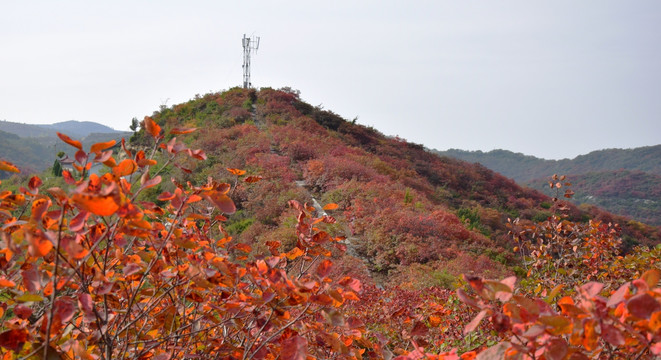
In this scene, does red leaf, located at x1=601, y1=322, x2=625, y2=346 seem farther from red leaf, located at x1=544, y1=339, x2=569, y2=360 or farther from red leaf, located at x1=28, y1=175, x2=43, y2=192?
red leaf, located at x1=28, y1=175, x2=43, y2=192

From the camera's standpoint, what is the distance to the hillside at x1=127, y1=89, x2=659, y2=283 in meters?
6.72

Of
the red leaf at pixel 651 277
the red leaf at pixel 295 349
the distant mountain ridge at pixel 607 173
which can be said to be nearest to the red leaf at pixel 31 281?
the red leaf at pixel 295 349

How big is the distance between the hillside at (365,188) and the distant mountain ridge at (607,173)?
15.7m

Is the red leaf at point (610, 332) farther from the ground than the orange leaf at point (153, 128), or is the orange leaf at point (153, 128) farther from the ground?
the orange leaf at point (153, 128)

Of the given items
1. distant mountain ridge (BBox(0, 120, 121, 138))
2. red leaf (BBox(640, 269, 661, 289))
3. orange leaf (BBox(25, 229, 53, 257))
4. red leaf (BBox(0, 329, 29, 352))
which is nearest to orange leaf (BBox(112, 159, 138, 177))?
orange leaf (BBox(25, 229, 53, 257))

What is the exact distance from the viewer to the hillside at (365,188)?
6.72 meters

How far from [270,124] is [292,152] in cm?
394

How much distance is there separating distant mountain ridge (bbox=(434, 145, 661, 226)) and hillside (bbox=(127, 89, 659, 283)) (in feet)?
51.4

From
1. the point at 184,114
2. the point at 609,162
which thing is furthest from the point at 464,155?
the point at 184,114

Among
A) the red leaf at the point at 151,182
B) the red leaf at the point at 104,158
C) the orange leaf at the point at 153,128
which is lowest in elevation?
the red leaf at the point at 151,182

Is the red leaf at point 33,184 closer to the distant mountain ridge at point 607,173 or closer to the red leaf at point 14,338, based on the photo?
the red leaf at point 14,338

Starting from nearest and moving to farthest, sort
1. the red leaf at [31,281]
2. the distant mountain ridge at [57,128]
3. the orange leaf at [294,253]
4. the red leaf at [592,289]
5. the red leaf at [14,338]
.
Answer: the red leaf at [592,289], the red leaf at [14,338], the red leaf at [31,281], the orange leaf at [294,253], the distant mountain ridge at [57,128]

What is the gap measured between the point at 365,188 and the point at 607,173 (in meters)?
29.8

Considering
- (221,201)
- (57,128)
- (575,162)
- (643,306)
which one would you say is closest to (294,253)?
(221,201)
